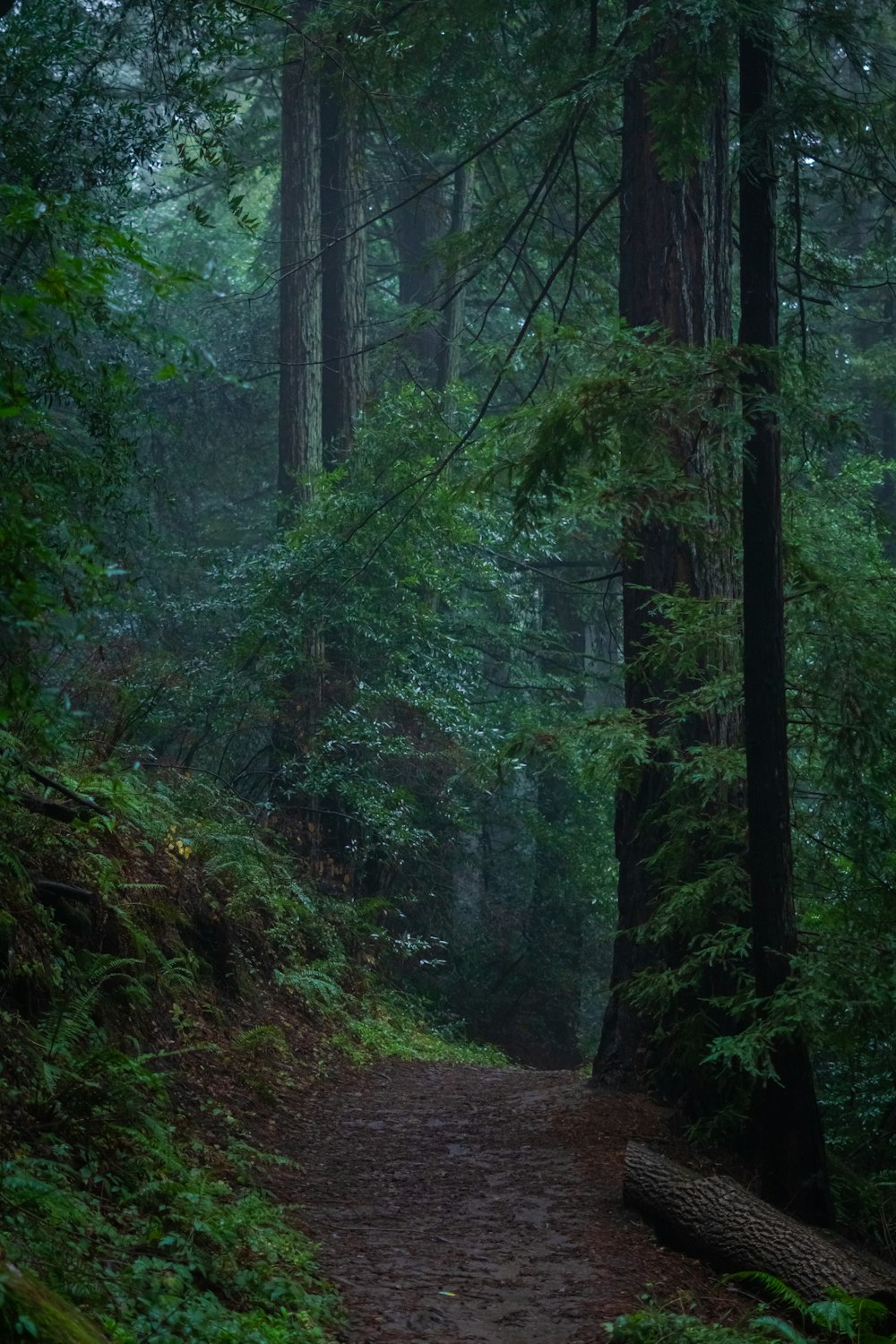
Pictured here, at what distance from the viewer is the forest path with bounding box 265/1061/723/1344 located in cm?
530

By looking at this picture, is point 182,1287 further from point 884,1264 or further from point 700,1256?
point 884,1264

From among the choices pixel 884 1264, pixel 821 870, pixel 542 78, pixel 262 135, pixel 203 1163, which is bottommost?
pixel 884 1264

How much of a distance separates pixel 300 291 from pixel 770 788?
41.2 ft

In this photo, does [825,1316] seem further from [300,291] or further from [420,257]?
[420,257]

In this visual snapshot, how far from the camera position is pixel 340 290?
18.6m

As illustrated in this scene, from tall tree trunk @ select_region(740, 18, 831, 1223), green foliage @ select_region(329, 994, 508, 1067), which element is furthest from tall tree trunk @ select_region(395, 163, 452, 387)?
tall tree trunk @ select_region(740, 18, 831, 1223)

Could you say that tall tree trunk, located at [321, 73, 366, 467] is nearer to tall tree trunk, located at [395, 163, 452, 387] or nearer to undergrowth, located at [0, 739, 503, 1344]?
tall tree trunk, located at [395, 163, 452, 387]

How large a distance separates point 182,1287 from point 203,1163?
1.90 metres

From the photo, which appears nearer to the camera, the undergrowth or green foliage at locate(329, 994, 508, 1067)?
the undergrowth

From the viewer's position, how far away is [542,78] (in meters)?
10.7

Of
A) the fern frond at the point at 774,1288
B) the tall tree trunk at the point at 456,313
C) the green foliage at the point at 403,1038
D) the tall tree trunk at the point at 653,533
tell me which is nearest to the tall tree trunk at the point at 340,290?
the tall tree trunk at the point at 456,313

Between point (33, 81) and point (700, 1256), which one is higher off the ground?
point (33, 81)

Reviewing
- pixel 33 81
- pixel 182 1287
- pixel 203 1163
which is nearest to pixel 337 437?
pixel 33 81

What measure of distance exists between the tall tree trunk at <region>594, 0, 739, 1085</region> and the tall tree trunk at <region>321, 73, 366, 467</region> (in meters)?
8.41
